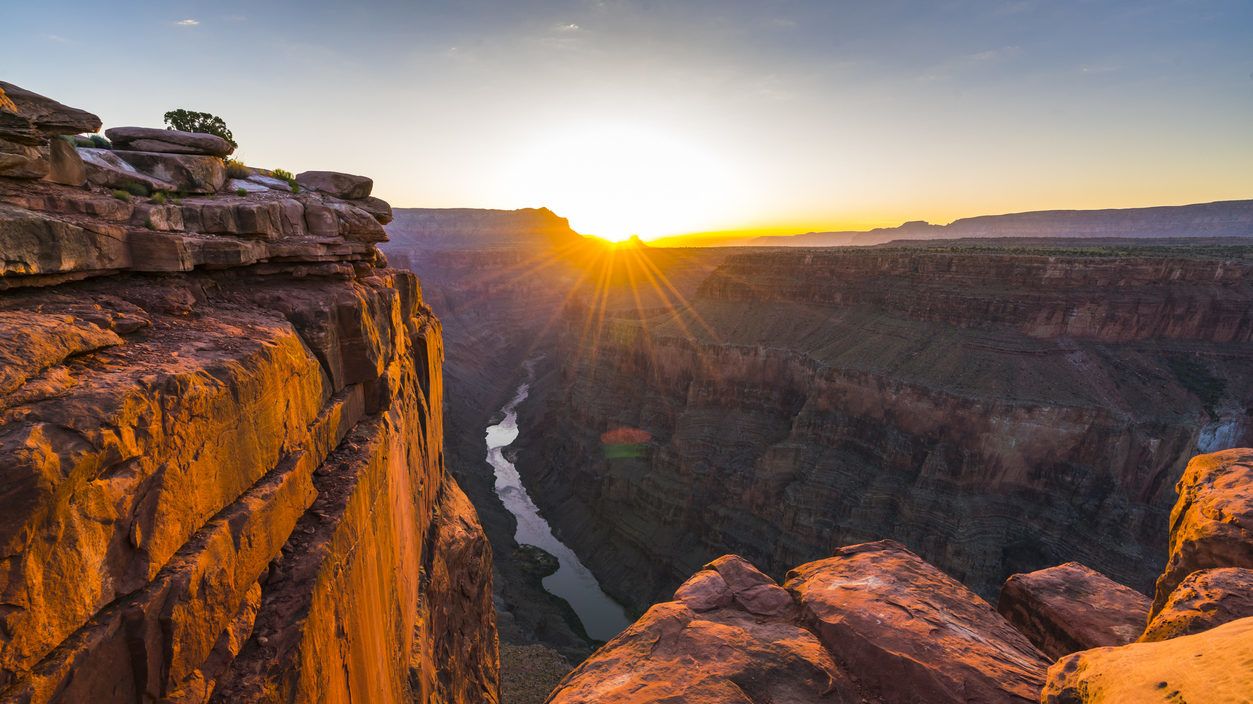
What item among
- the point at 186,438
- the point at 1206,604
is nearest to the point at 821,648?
the point at 1206,604

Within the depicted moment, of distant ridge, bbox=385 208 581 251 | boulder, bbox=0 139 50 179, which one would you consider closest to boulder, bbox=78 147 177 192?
boulder, bbox=0 139 50 179

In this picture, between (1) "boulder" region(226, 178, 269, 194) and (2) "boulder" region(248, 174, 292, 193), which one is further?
(2) "boulder" region(248, 174, 292, 193)

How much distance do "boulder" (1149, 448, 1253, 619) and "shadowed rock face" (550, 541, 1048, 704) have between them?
101 inches

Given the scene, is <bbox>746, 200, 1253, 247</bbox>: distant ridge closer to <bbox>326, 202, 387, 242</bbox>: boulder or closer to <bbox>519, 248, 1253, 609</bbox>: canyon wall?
<bbox>519, 248, 1253, 609</bbox>: canyon wall

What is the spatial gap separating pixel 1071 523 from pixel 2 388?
132 feet

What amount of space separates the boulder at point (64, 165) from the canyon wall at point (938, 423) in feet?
114

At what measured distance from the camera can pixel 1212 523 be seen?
7.62 metres

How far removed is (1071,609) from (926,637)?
366cm

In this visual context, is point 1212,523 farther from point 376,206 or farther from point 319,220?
point 376,206

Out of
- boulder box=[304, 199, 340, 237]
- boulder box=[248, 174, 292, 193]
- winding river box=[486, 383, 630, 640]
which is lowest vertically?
winding river box=[486, 383, 630, 640]

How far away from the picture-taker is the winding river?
3388cm

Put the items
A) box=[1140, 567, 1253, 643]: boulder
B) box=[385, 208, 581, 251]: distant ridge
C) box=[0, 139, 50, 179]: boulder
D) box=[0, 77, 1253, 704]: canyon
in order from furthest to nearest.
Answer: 1. box=[385, 208, 581, 251]: distant ridge
2. box=[0, 139, 50, 179]: boulder
3. box=[1140, 567, 1253, 643]: boulder
4. box=[0, 77, 1253, 704]: canyon

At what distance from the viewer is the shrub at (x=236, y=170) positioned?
39.9 ft

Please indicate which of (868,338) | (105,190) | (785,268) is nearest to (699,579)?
(105,190)
